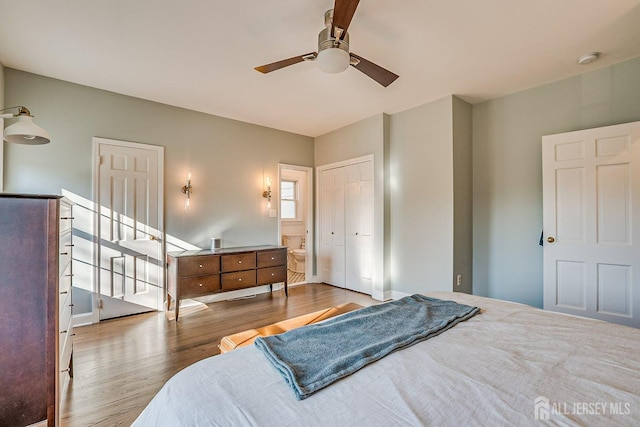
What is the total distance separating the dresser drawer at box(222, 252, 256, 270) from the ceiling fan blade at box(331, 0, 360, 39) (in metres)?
2.84

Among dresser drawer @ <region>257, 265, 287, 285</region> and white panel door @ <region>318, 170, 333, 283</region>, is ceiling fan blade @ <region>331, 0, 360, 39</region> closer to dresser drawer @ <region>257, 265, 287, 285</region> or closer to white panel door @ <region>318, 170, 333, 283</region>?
dresser drawer @ <region>257, 265, 287, 285</region>

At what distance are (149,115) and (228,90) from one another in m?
1.16

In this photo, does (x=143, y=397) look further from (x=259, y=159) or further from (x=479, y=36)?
(x=479, y=36)

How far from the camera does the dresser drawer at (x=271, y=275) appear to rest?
403cm

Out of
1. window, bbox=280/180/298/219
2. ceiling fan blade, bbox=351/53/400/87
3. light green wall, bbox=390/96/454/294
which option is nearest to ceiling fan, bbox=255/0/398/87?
ceiling fan blade, bbox=351/53/400/87

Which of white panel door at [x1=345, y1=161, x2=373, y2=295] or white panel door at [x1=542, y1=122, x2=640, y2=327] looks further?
white panel door at [x1=345, y1=161, x2=373, y2=295]

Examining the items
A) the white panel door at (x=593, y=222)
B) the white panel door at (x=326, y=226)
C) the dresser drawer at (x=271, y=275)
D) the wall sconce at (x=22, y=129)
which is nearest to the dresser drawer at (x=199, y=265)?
the dresser drawer at (x=271, y=275)

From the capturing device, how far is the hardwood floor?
184cm

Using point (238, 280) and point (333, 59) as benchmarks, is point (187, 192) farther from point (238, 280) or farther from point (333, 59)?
point (333, 59)

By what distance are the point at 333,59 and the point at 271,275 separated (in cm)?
298

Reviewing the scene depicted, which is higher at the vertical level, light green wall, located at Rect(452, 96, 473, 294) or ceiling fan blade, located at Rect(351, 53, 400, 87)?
ceiling fan blade, located at Rect(351, 53, 400, 87)

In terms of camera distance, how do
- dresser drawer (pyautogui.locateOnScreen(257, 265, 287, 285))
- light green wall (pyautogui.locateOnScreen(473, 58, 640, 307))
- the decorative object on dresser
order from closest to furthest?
the decorative object on dresser
light green wall (pyautogui.locateOnScreen(473, 58, 640, 307))
dresser drawer (pyautogui.locateOnScreen(257, 265, 287, 285))

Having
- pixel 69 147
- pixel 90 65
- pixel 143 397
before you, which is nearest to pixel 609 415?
pixel 143 397

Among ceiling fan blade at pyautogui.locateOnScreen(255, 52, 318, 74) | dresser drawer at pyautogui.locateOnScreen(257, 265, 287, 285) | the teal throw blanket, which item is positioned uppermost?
ceiling fan blade at pyautogui.locateOnScreen(255, 52, 318, 74)
